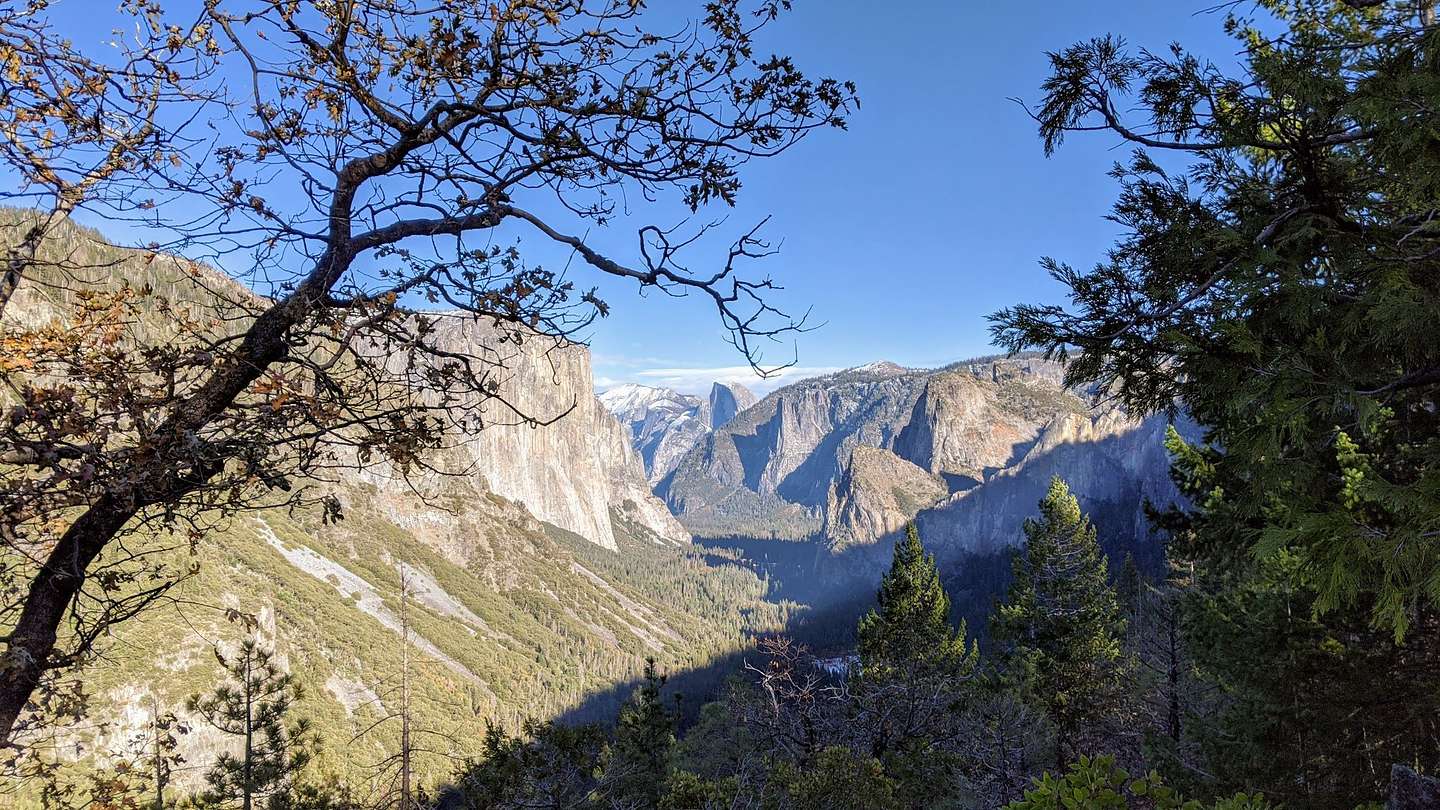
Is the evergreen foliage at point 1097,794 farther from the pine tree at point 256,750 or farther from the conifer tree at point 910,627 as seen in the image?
the conifer tree at point 910,627

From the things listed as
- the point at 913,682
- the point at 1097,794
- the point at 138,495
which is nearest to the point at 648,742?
the point at 913,682

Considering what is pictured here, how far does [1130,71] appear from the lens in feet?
15.7

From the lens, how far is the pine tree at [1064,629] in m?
20.0

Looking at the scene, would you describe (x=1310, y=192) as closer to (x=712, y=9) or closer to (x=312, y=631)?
(x=712, y=9)

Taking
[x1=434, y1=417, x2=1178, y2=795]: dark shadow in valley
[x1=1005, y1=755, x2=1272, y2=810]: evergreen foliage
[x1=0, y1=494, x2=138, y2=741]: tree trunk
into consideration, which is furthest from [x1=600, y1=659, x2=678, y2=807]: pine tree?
[x1=434, y1=417, x2=1178, y2=795]: dark shadow in valley

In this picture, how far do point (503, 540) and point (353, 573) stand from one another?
54.0m

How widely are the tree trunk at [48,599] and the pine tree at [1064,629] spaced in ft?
72.3

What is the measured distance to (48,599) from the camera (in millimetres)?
3195

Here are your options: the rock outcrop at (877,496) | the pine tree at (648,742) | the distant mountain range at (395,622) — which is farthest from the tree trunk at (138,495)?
the rock outcrop at (877,496)

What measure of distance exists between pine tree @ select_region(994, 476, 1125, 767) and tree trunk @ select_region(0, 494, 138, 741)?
22.0 meters

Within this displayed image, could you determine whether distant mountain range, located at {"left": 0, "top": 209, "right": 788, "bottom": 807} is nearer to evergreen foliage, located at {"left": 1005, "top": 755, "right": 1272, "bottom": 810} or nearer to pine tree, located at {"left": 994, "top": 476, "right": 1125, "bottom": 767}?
→ evergreen foliage, located at {"left": 1005, "top": 755, "right": 1272, "bottom": 810}

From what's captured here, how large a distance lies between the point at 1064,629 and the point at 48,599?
24.5 meters

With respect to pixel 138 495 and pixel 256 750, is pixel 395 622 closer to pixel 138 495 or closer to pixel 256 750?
pixel 256 750

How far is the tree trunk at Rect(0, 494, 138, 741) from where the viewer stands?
2.97 metres
